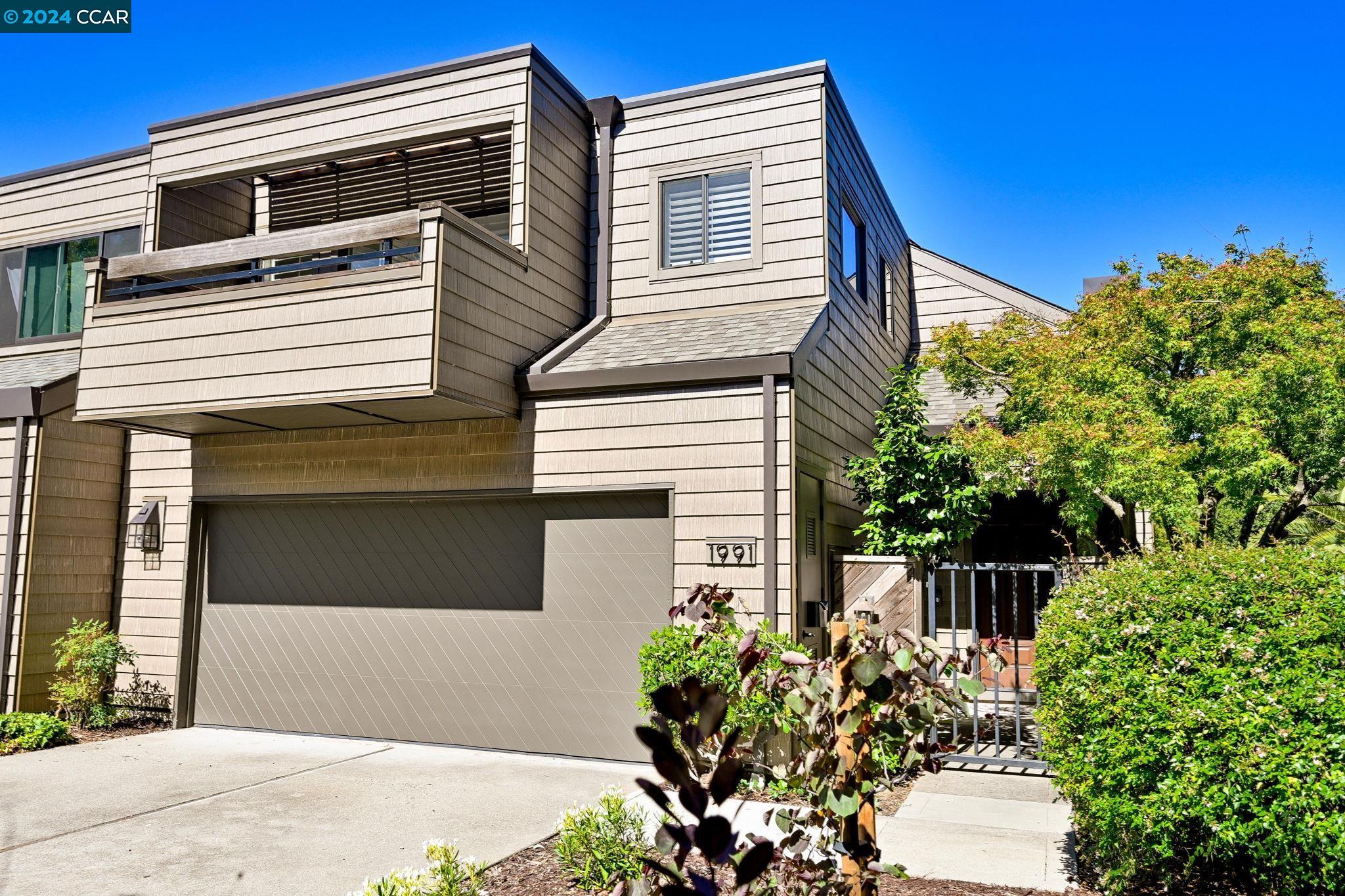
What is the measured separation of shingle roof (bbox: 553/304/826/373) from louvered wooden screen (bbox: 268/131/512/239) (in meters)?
2.00

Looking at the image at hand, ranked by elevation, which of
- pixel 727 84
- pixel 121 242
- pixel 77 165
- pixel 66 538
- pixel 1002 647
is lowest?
pixel 1002 647

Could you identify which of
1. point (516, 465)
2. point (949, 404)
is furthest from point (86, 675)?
point (949, 404)

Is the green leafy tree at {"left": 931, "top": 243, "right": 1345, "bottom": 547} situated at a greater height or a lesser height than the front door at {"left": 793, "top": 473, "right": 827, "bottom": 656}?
greater

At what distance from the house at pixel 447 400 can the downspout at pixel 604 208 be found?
1.9 inches

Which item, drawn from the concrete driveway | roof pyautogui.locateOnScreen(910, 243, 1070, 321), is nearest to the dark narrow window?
the concrete driveway

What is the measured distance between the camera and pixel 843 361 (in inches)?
400

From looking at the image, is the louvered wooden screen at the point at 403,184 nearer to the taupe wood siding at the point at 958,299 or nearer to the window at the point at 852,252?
the window at the point at 852,252

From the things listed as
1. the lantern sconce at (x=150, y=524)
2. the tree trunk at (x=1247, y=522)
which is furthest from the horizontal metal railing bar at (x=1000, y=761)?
the lantern sconce at (x=150, y=524)

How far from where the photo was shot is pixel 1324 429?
9.52 m

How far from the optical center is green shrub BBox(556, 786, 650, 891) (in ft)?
15.9

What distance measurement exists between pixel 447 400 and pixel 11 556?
5.11 m

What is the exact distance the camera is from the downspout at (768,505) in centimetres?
765

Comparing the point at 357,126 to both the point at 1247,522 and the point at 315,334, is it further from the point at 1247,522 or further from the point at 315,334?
the point at 1247,522

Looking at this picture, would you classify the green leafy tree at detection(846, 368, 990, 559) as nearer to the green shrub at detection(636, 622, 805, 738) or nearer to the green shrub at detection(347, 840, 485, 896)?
the green shrub at detection(636, 622, 805, 738)
